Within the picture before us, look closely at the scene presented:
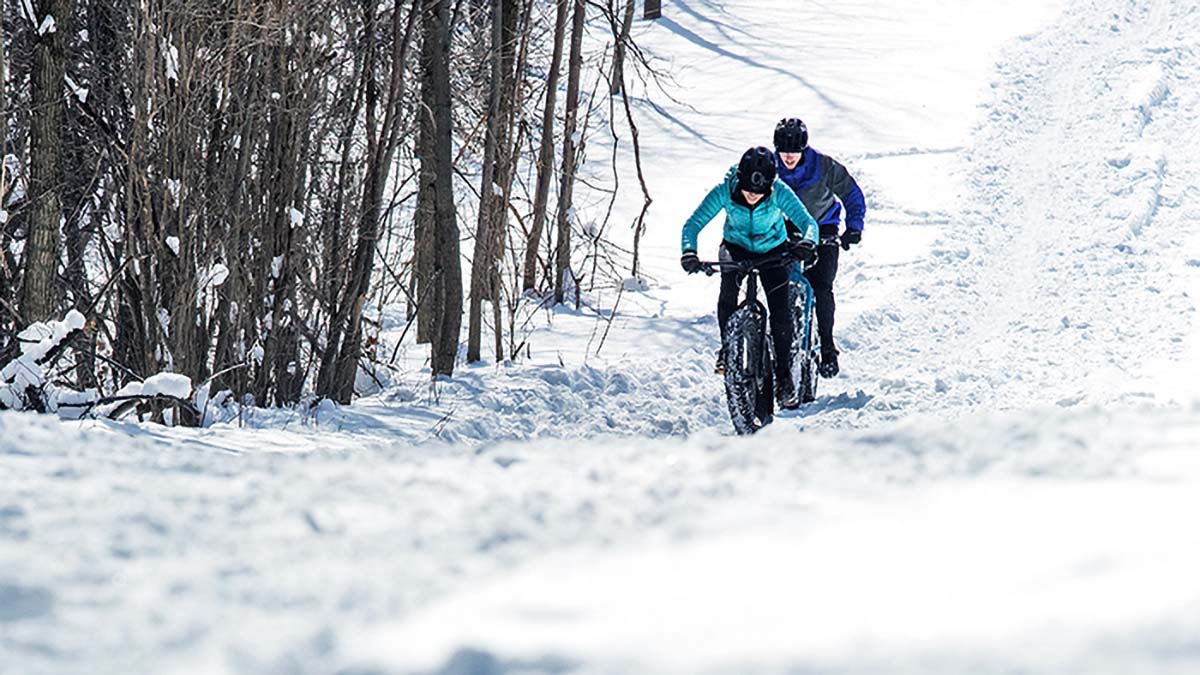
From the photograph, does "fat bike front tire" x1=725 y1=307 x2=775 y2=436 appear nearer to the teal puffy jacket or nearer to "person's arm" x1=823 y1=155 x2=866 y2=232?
the teal puffy jacket

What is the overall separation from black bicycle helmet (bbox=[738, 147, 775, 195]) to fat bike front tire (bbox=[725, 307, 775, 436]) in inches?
28.0

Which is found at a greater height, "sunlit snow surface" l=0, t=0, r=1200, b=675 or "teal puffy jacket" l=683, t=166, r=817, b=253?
"teal puffy jacket" l=683, t=166, r=817, b=253

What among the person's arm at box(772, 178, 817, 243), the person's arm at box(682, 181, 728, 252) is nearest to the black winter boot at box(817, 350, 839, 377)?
the person's arm at box(772, 178, 817, 243)

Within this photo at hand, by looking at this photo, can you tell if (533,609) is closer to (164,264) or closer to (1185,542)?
(1185,542)

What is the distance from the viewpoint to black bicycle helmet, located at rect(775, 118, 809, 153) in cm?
880

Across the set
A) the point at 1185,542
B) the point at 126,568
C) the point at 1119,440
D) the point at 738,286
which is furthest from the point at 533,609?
the point at 738,286

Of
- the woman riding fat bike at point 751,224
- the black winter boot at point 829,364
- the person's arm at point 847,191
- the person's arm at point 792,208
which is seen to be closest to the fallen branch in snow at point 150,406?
the woman riding fat bike at point 751,224

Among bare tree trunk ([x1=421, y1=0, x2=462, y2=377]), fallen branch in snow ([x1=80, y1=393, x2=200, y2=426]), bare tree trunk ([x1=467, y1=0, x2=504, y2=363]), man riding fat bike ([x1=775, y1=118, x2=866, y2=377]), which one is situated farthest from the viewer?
bare tree trunk ([x1=467, y1=0, x2=504, y2=363])

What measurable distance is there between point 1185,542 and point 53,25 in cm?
816

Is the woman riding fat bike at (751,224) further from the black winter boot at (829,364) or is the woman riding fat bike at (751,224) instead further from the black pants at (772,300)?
the black winter boot at (829,364)

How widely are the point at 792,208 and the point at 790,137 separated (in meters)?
1.00

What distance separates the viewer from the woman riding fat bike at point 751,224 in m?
7.75

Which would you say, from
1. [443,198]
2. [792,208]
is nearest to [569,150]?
[443,198]

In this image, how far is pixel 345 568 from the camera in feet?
7.61
